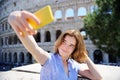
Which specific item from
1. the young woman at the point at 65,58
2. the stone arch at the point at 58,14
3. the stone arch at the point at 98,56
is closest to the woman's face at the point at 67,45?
the young woman at the point at 65,58

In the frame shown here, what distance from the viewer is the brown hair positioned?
1.97 meters

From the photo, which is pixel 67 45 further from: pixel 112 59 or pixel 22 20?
pixel 112 59

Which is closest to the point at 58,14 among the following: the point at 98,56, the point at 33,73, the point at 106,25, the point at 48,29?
the point at 48,29

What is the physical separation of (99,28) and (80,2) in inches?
404

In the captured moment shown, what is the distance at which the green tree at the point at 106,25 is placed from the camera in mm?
14242

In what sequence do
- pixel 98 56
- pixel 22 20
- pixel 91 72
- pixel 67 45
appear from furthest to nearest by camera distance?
1. pixel 98 56
2. pixel 91 72
3. pixel 67 45
4. pixel 22 20

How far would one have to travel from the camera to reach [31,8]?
2956cm

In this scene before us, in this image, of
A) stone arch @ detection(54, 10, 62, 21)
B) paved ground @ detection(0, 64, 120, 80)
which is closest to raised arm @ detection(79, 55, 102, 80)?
paved ground @ detection(0, 64, 120, 80)

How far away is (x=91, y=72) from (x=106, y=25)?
42.3 feet

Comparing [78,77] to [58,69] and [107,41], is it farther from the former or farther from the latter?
[107,41]

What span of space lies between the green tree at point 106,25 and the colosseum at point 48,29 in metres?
3.97

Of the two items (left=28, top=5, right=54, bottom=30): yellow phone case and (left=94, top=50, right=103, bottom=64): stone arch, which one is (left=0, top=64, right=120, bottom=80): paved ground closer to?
(left=28, top=5, right=54, bottom=30): yellow phone case

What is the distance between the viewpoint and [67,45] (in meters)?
1.96

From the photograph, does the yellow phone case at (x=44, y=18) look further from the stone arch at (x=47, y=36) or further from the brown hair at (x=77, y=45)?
the stone arch at (x=47, y=36)
